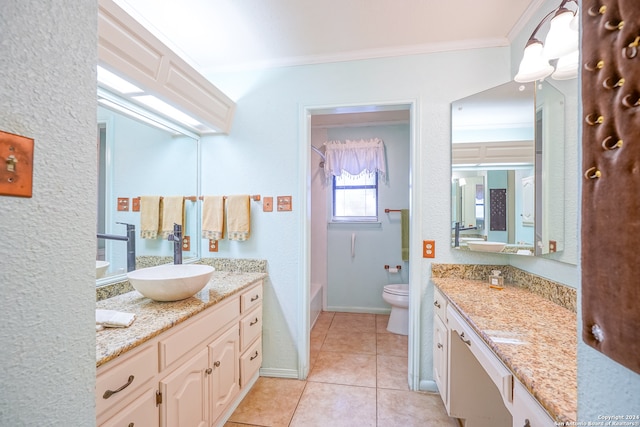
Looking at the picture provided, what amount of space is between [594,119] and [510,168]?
1.54 m

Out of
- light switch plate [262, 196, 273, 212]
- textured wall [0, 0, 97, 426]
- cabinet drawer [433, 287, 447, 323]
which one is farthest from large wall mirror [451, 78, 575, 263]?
textured wall [0, 0, 97, 426]

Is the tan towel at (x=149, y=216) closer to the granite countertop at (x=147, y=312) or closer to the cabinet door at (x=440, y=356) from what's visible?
the granite countertop at (x=147, y=312)

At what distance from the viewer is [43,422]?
0.50 metres

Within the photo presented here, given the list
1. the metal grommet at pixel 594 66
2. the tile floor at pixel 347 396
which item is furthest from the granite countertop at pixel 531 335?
the tile floor at pixel 347 396

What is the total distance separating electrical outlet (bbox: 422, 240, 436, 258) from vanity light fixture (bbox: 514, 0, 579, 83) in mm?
1109

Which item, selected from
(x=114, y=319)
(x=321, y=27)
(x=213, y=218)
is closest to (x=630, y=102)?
(x=114, y=319)

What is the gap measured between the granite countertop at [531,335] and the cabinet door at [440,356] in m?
0.27

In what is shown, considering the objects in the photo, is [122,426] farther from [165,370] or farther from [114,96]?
[114,96]

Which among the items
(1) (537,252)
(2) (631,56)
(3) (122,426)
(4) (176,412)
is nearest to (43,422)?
(3) (122,426)

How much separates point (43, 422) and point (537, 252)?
2.07m

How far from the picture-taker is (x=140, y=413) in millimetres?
1046

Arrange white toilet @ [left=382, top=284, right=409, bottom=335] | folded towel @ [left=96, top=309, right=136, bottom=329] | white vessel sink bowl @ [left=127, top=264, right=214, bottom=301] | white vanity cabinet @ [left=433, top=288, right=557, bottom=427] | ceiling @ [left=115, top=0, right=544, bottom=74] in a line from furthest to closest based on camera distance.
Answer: white toilet @ [left=382, top=284, right=409, bottom=335] → ceiling @ [left=115, top=0, right=544, bottom=74] → white vanity cabinet @ [left=433, top=288, right=557, bottom=427] → white vessel sink bowl @ [left=127, top=264, right=214, bottom=301] → folded towel @ [left=96, top=309, right=136, bottom=329]

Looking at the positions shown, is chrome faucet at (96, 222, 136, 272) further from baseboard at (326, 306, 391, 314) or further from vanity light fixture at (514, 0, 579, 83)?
baseboard at (326, 306, 391, 314)

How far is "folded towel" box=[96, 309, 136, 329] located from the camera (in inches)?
42.9
